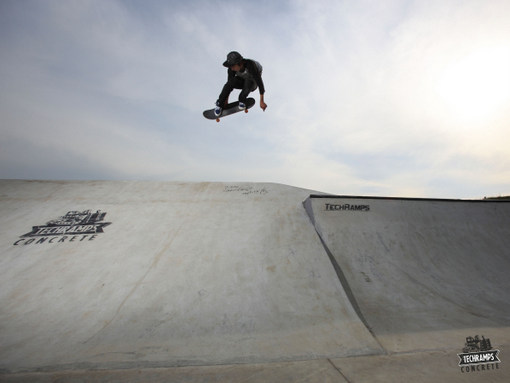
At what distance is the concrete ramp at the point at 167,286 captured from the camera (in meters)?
3.58

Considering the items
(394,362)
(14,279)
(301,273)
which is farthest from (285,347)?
(14,279)

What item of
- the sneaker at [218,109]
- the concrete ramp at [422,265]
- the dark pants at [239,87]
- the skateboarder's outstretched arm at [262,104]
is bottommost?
the concrete ramp at [422,265]

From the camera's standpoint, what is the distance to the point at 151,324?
13.9 feet

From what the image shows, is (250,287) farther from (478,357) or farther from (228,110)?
(228,110)

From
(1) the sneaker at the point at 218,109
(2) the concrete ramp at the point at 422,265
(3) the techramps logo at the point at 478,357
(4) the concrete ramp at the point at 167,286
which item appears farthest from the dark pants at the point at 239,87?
(3) the techramps logo at the point at 478,357

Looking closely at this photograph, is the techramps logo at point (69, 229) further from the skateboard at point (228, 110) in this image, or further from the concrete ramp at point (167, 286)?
the skateboard at point (228, 110)

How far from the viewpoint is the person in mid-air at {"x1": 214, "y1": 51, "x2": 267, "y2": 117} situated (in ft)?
14.7

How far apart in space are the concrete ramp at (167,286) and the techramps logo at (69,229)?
4 cm

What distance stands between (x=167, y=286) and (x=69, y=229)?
4.95 m

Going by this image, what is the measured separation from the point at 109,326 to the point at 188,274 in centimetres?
175

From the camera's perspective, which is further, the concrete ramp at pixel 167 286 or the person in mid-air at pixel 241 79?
the person in mid-air at pixel 241 79

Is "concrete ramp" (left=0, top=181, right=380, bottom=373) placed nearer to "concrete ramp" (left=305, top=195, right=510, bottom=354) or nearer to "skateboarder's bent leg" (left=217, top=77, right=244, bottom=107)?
"concrete ramp" (left=305, top=195, right=510, bottom=354)

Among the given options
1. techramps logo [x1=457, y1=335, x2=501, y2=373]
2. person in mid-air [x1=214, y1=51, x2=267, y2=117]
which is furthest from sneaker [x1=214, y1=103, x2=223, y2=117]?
techramps logo [x1=457, y1=335, x2=501, y2=373]

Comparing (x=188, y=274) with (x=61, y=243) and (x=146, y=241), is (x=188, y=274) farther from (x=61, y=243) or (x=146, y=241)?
(x=61, y=243)
